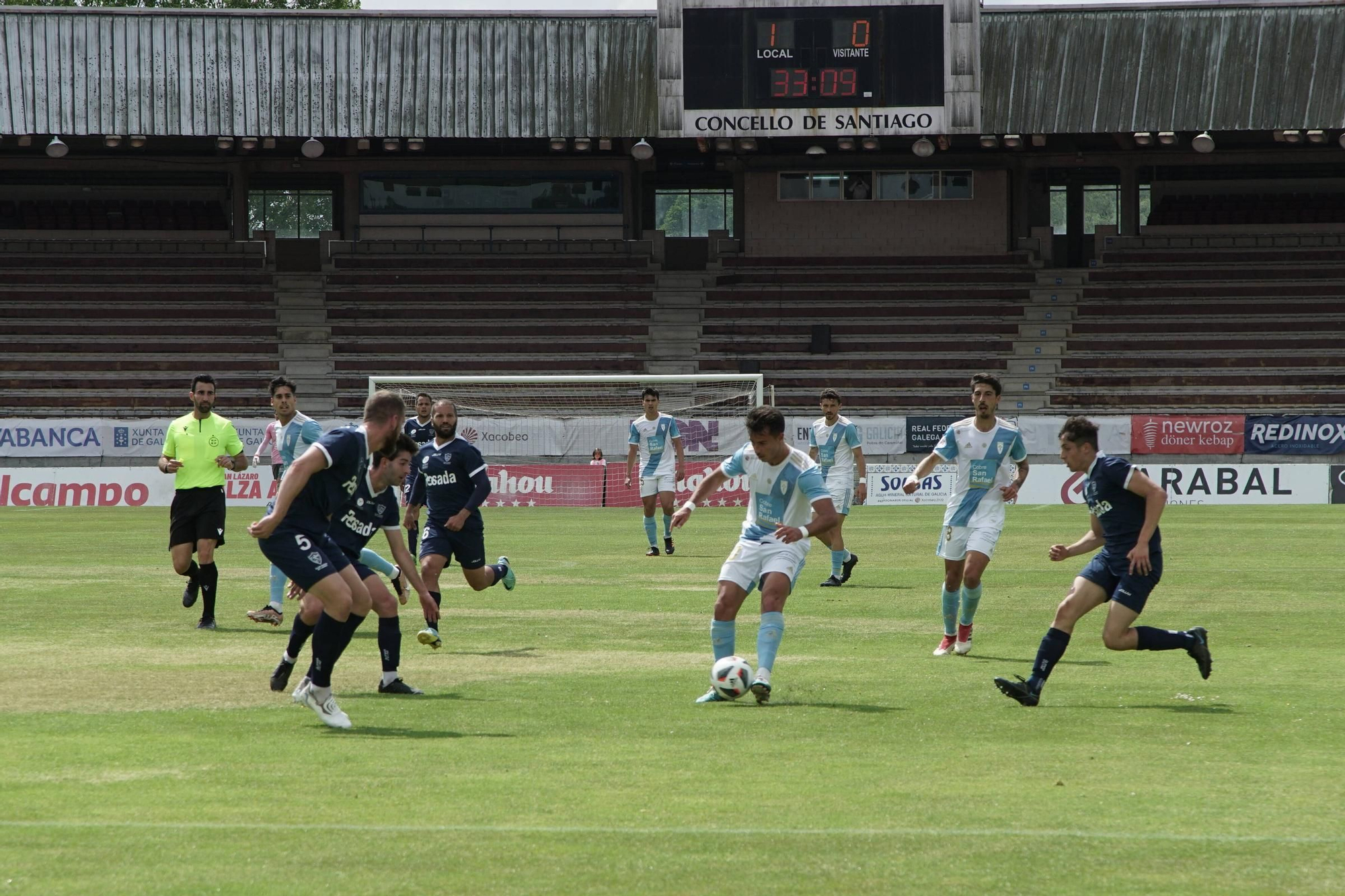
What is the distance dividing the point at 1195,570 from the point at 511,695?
1303 centimetres

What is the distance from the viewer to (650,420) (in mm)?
26203

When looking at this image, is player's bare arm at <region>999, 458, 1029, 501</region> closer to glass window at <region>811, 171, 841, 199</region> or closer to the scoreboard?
the scoreboard

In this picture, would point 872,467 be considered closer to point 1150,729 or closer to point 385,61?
point 385,61

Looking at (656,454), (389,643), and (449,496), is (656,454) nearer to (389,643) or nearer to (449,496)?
(449,496)

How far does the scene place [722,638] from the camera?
35.4 ft

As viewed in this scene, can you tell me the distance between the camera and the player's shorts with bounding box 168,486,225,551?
51.3ft

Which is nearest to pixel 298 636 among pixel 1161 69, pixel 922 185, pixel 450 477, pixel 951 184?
pixel 450 477

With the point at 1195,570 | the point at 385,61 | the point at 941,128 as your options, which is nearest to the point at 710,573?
the point at 1195,570

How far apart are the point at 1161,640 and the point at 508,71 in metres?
38.9

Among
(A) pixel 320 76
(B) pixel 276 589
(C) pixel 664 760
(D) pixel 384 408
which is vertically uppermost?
(A) pixel 320 76

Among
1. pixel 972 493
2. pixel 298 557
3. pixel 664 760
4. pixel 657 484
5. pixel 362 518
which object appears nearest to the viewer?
pixel 664 760

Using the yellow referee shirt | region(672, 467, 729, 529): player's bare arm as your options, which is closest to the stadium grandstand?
the yellow referee shirt

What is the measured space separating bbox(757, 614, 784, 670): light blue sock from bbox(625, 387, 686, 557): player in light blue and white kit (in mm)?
14203

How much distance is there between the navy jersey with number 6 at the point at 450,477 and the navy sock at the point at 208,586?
8.10 feet
